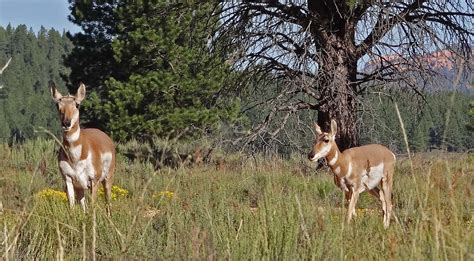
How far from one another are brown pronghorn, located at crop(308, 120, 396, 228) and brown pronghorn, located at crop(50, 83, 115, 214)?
109 inches

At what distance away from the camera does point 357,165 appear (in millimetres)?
8812

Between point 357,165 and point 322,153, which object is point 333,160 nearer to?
point 322,153

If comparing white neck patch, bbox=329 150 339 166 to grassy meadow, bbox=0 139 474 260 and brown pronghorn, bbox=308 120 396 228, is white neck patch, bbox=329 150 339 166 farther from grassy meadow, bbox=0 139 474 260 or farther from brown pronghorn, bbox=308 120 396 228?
grassy meadow, bbox=0 139 474 260

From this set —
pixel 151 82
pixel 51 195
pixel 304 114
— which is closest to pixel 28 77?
pixel 151 82

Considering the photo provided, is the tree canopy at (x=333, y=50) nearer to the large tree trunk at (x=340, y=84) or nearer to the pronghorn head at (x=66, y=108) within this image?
the large tree trunk at (x=340, y=84)

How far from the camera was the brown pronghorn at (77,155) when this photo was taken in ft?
25.3

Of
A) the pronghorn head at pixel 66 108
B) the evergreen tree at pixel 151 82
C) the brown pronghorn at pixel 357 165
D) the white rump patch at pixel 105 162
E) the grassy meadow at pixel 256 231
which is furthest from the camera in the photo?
the evergreen tree at pixel 151 82

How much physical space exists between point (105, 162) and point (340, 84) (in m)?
6.61

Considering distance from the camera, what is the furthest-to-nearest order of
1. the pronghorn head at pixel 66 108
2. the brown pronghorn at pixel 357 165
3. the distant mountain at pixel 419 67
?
the distant mountain at pixel 419 67 → the brown pronghorn at pixel 357 165 → the pronghorn head at pixel 66 108

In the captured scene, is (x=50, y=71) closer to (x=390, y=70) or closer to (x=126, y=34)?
(x=126, y=34)

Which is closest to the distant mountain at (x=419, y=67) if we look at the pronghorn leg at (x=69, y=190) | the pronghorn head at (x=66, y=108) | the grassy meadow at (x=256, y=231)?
the grassy meadow at (x=256, y=231)

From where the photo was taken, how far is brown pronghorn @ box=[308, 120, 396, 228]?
28.4 ft

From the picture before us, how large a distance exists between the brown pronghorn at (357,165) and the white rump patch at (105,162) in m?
2.65

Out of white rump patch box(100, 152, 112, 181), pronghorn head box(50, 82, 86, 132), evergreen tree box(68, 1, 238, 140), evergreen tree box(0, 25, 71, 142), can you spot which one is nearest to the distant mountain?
white rump patch box(100, 152, 112, 181)
